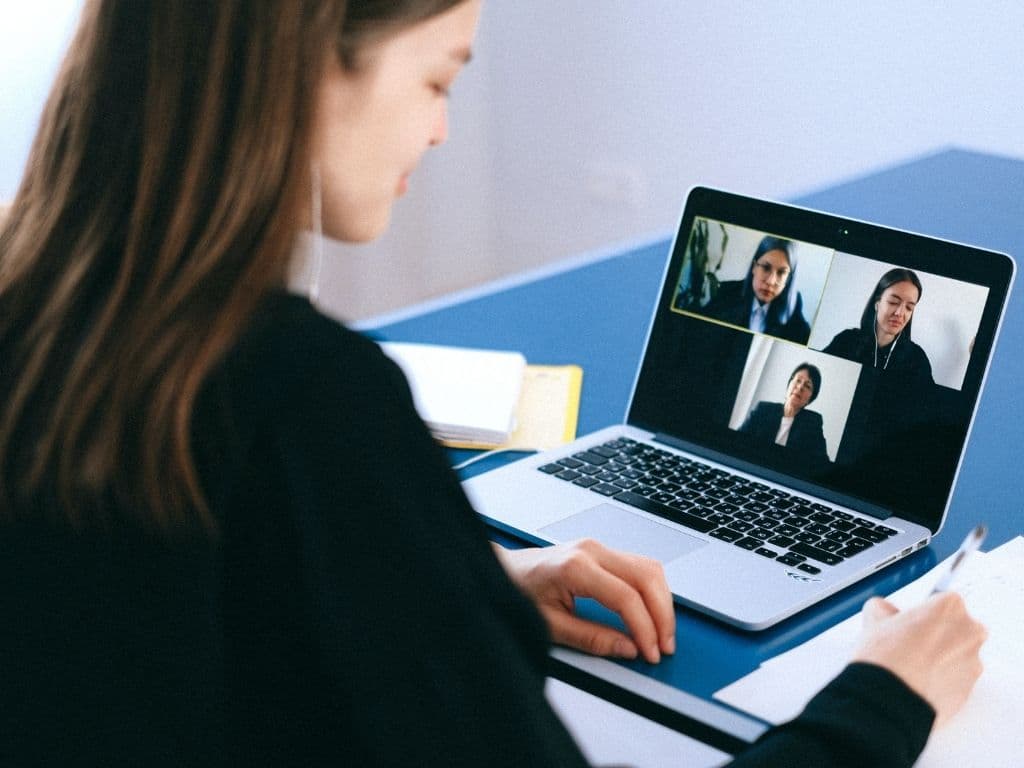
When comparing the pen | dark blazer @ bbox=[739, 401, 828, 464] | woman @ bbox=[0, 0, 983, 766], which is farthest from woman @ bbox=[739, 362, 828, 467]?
woman @ bbox=[0, 0, 983, 766]

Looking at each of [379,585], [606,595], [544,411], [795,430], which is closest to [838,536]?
[795,430]

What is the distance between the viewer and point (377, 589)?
2.25ft

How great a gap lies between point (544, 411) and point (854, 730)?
597 mm

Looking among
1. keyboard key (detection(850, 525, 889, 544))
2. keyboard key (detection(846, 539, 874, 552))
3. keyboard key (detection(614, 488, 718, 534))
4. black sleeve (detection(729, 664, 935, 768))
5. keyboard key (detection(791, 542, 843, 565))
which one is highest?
keyboard key (detection(850, 525, 889, 544))

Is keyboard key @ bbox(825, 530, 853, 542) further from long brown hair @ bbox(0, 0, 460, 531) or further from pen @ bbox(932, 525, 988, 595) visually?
long brown hair @ bbox(0, 0, 460, 531)

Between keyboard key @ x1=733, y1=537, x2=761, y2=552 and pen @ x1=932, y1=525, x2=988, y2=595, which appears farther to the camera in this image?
keyboard key @ x1=733, y1=537, x2=761, y2=552

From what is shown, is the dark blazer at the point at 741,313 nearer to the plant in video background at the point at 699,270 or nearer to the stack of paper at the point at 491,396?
the plant in video background at the point at 699,270

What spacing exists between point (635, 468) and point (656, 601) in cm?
27

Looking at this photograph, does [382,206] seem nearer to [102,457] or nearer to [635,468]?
[102,457]

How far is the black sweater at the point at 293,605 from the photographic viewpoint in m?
0.68

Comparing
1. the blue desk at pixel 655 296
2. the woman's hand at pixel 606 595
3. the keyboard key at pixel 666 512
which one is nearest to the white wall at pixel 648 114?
the blue desk at pixel 655 296

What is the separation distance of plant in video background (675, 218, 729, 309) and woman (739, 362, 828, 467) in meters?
0.12

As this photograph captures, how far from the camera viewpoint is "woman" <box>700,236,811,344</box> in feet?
3.92

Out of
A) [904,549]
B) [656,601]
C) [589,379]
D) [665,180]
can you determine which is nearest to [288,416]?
[656,601]
